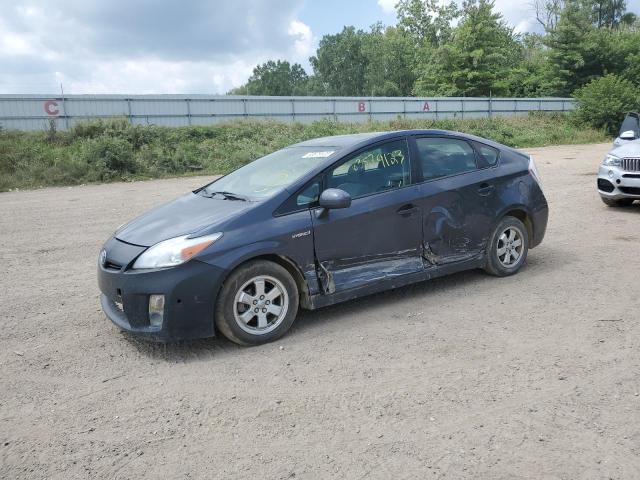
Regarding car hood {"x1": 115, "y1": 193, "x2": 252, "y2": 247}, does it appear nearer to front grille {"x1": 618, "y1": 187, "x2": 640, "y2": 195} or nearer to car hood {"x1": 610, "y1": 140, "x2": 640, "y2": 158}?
car hood {"x1": 610, "y1": 140, "x2": 640, "y2": 158}

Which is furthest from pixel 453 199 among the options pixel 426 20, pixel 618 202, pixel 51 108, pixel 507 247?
pixel 426 20

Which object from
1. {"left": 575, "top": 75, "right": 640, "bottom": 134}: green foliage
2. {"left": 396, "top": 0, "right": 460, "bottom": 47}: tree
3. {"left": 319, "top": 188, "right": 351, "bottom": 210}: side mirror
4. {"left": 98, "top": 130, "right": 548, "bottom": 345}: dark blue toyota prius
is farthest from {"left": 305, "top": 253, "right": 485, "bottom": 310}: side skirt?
{"left": 396, "top": 0, "right": 460, "bottom": 47}: tree

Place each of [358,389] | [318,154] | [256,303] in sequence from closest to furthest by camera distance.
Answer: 1. [358,389]
2. [256,303]
3. [318,154]

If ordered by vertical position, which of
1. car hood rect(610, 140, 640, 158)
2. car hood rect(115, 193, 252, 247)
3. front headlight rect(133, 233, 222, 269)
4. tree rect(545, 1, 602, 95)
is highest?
tree rect(545, 1, 602, 95)

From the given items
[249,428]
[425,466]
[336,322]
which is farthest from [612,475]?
[336,322]

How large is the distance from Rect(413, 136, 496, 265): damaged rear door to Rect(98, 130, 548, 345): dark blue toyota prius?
0.04 feet

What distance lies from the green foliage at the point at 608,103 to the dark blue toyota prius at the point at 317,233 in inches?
1440

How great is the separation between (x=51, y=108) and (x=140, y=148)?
6343mm

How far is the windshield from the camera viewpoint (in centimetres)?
484

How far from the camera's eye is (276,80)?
12394 centimetres

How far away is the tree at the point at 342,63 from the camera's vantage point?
10562 centimetres

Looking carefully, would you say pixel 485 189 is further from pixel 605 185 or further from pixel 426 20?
pixel 426 20

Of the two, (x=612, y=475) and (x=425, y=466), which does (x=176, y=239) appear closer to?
(x=425, y=466)

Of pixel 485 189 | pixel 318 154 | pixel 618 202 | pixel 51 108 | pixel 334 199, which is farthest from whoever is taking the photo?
pixel 51 108
